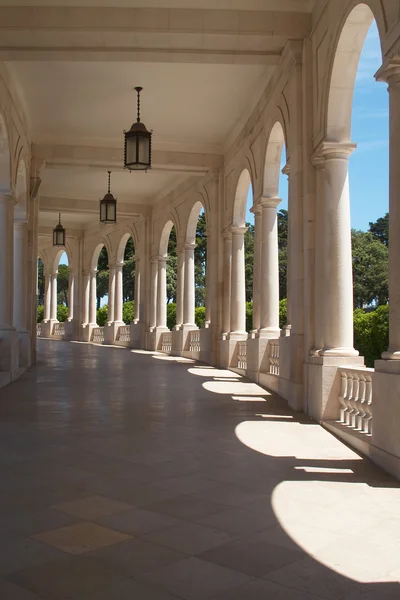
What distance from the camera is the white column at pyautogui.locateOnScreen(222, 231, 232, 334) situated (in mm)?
22688

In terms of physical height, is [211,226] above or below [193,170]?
below

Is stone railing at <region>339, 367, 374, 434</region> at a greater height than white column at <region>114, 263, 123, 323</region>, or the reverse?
white column at <region>114, 263, 123, 323</region>

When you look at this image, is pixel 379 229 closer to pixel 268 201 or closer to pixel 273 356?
pixel 268 201

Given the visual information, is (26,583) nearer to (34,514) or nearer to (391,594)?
(34,514)

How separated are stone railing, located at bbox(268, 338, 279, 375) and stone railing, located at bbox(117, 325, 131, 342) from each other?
20.7m

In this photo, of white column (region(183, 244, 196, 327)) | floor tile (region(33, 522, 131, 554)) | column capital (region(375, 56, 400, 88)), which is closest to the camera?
floor tile (region(33, 522, 131, 554))

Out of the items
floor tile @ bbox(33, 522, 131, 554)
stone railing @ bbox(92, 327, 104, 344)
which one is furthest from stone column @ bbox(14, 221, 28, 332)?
stone railing @ bbox(92, 327, 104, 344)

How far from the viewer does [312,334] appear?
42.2ft

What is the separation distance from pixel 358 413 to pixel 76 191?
2366 centimetres

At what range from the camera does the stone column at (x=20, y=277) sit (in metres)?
21.6

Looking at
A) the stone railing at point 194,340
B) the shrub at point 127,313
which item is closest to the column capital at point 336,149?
the stone railing at point 194,340

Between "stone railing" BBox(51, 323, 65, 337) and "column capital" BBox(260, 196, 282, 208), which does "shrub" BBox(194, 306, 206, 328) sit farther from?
"column capital" BBox(260, 196, 282, 208)

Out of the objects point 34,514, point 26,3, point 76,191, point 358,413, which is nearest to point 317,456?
point 358,413

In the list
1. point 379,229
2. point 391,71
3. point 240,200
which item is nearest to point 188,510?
point 391,71
